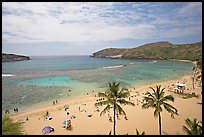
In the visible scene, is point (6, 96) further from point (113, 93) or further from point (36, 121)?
point (113, 93)

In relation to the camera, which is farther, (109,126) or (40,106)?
(40,106)

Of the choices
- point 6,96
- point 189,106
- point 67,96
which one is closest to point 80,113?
point 67,96

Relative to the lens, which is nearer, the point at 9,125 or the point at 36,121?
the point at 9,125

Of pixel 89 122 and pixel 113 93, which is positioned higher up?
pixel 113 93

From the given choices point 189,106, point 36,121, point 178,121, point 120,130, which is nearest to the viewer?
point 120,130

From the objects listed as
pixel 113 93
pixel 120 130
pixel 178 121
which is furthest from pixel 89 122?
pixel 178 121

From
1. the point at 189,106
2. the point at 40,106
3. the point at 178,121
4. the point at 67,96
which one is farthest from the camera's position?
the point at 67,96

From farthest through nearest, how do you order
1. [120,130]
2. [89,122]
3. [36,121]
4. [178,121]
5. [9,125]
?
1. [36,121]
2. [89,122]
3. [178,121]
4. [120,130]
5. [9,125]

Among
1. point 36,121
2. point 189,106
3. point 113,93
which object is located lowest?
point 36,121

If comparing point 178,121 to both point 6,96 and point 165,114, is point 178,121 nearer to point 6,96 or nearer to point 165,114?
point 165,114
